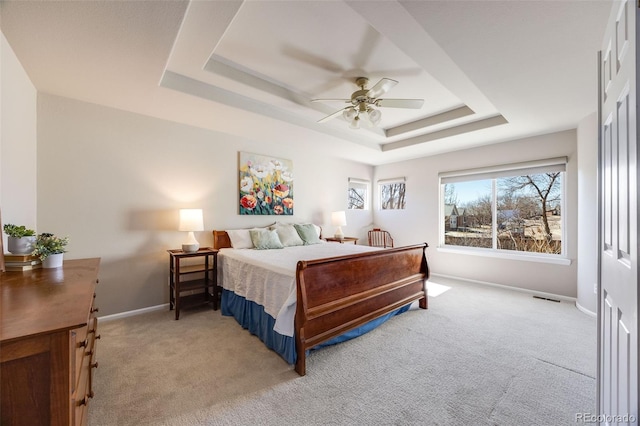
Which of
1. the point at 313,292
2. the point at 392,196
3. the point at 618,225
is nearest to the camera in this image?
the point at 618,225

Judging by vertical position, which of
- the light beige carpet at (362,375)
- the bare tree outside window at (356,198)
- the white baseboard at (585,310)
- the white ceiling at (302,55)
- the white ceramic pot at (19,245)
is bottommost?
the light beige carpet at (362,375)

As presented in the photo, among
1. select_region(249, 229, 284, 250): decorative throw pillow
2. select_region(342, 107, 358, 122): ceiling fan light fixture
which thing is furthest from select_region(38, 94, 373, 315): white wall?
select_region(342, 107, 358, 122): ceiling fan light fixture

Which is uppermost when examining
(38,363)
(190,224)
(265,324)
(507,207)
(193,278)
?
(507,207)

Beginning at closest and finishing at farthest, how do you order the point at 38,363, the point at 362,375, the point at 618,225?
the point at 38,363 < the point at 618,225 < the point at 362,375

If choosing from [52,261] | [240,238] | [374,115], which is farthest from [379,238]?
[52,261]

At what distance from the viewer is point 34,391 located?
88cm

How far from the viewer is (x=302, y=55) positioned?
7.91ft

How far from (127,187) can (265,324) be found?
7.69 ft

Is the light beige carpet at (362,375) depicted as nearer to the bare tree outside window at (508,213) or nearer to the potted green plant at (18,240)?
the potted green plant at (18,240)

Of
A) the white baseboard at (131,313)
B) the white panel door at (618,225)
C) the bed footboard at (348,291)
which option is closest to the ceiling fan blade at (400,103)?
the white panel door at (618,225)

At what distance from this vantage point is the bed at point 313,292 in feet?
6.92

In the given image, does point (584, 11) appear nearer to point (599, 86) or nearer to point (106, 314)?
point (599, 86)

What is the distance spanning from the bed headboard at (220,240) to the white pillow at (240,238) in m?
0.09

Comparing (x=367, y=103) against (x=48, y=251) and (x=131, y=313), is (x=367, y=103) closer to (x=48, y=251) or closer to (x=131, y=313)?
(x=48, y=251)
